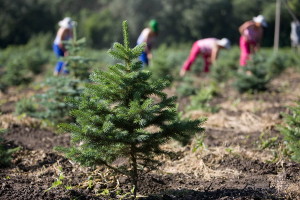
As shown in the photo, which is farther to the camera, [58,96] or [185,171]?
[58,96]

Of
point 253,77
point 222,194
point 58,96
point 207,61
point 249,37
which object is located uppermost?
point 249,37

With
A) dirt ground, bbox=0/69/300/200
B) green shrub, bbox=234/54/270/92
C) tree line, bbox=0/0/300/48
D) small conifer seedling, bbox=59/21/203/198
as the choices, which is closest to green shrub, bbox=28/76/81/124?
dirt ground, bbox=0/69/300/200

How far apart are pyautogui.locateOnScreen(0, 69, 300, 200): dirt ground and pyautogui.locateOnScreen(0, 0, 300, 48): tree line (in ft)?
106

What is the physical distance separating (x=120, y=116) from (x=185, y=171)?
1265 millimetres

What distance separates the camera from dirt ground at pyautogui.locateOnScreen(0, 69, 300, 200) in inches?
117

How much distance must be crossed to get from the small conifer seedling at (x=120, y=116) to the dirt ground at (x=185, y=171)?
42 centimetres

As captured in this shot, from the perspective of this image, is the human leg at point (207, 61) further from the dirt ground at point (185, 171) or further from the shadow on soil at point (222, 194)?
the shadow on soil at point (222, 194)

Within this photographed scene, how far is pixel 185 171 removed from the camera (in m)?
3.67

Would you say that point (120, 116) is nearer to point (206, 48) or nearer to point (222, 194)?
point (222, 194)

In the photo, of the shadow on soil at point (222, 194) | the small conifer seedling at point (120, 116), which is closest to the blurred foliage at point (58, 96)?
the small conifer seedling at point (120, 116)

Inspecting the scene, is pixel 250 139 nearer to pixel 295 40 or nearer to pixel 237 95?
pixel 237 95

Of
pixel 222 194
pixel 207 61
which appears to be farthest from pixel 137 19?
pixel 222 194

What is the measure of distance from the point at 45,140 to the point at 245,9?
33156 millimetres

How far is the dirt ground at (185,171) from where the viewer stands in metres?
2.97
